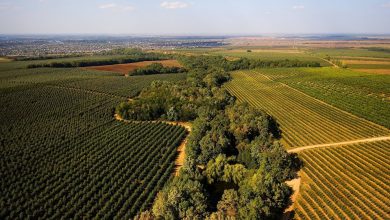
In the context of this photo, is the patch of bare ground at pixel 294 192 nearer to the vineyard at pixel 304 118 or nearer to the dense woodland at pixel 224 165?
the dense woodland at pixel 224 165

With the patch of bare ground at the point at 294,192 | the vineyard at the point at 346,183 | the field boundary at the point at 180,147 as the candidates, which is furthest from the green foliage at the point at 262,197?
the field boundary at the point at 180,147

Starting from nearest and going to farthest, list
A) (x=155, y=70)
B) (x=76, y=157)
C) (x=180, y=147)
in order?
(x=76, y=157) → (x=180, y=147) → (x=155, y=70)

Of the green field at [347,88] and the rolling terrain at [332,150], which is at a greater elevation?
the green field at [347,88]

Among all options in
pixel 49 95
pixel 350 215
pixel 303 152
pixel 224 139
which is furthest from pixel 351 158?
pixel 49 95

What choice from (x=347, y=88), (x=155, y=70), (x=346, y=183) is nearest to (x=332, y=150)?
(x=346, y=183)

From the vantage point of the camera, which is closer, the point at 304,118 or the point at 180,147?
the point at 180,147

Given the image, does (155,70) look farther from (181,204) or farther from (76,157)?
(181,204)

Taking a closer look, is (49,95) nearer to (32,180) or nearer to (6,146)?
(6,146)
